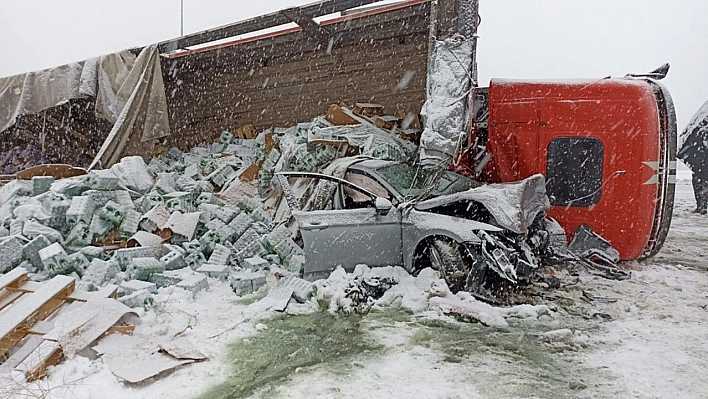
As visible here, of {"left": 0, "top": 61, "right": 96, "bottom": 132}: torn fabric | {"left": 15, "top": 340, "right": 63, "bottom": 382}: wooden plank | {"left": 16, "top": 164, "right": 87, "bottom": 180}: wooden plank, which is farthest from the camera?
{"left": 0, "top": 61, "right": 96, "bottom": 132}: torn fabric

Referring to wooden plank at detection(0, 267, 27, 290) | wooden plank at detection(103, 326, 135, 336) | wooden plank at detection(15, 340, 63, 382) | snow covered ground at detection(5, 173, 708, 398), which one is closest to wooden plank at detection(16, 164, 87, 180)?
wooden plank at detection(0, 267, 27, 290)

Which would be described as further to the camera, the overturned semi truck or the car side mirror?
the overturned semi truck

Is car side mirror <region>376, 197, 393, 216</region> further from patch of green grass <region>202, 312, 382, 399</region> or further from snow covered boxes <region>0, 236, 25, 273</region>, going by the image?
snow covered boxes <region>0, 236, 25, 273</region>

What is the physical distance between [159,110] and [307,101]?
2.69m

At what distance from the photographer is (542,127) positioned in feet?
20.5

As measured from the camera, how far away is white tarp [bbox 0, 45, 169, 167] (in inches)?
359

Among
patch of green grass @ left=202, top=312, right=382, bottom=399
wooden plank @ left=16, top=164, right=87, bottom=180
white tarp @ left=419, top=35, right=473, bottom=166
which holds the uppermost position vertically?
white tarp @ left=419, top=35, right=473, bottom=166

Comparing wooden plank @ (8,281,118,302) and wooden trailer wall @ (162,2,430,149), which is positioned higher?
wooden trailer wall @ (162,2,430,149)

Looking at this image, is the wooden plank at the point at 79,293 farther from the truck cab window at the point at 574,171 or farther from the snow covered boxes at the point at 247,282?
the truck cab window at the point at 574,171

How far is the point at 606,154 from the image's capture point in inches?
235

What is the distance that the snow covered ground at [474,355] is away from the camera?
10.6 feet

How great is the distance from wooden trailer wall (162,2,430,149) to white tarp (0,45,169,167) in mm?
879

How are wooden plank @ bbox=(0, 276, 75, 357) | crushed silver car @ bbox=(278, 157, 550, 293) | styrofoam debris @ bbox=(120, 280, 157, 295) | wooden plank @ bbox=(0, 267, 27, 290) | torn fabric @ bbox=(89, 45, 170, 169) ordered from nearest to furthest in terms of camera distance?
wooden plank @ bbox=(0, 276, 75, 357) → wooden plank @ bbox=(0, 267, 27, 290) → crushed silver car @ bbox=(278, 157, 550, 293) → styrofoam debris @ bbox=(120, 280, 157, 295) → torn fabric @ bbox=(89, 45, 170, 169)

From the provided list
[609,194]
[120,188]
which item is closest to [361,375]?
[609,194]
